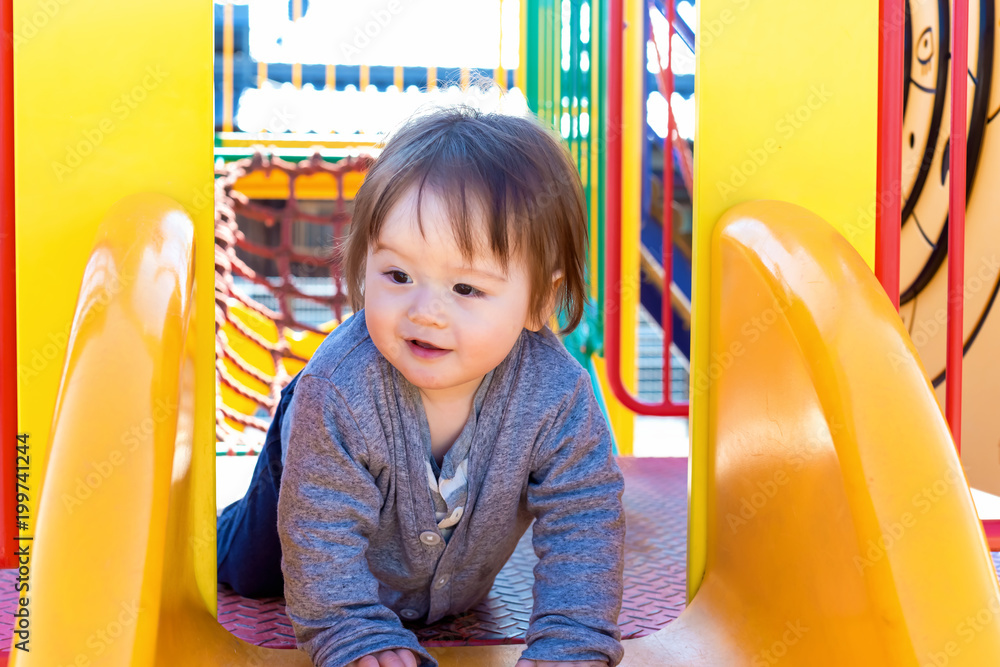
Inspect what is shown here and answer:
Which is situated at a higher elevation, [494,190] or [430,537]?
[494,190]

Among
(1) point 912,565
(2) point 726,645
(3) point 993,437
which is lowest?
(3) point 993,437

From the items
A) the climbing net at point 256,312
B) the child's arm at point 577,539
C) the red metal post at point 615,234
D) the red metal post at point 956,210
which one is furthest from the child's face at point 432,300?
the climbing net at point 256,312

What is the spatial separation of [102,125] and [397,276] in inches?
13.7

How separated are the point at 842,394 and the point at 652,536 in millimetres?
666

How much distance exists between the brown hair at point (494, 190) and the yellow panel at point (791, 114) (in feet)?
0.50

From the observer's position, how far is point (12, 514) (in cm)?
91

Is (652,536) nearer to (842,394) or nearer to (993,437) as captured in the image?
Answer: (842,394)

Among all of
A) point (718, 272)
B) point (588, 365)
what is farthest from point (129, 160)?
point (588, 365)

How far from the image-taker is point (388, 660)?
0.77 metres

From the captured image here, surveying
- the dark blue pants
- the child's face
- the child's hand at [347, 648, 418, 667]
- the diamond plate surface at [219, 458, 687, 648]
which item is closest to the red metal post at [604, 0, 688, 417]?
the diamond plate surface at [219, 458, 687, 648]

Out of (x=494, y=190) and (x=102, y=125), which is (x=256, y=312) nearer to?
(x=102, y=125)

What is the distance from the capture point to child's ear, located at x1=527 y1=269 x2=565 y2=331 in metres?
0.91

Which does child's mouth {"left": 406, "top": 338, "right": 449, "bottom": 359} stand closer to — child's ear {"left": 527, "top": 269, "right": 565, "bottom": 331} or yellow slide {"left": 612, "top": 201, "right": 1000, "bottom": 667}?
child's ear {"left": 527, "top": 269, "right": 565, "bottom": 331}

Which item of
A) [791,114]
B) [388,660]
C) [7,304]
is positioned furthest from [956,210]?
[7,304]
